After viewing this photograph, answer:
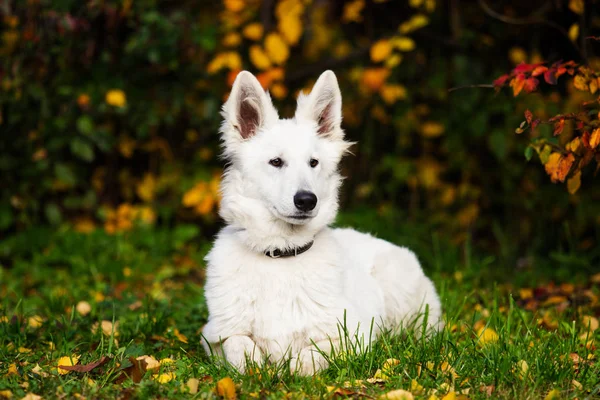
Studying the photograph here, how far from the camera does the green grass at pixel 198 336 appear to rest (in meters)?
2.93

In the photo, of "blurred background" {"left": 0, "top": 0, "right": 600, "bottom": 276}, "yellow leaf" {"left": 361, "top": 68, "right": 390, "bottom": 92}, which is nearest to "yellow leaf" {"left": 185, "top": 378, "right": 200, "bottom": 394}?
"blurred background" {"left": 0, "top": 0, "right": 600, "bottom": 276}

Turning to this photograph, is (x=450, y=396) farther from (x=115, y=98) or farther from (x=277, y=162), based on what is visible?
(x=115, y=98)

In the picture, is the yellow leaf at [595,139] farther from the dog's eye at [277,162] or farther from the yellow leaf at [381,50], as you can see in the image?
the yellow leaf at [381,50]

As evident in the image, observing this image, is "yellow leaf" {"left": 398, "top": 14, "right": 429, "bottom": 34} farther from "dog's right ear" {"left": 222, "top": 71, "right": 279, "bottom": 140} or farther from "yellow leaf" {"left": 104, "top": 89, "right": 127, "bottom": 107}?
"dog's right ear" {"left": 222, "top": 71, "right": 279, "bottom": 140}

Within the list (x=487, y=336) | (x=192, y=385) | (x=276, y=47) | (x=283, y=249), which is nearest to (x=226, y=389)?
(x=192, y=385)

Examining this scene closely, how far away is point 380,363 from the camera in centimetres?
318

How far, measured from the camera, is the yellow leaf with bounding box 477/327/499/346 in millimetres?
3349

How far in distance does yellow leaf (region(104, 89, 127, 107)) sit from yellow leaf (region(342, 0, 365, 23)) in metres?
2.27

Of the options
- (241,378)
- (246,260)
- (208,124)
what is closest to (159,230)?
(208,124)

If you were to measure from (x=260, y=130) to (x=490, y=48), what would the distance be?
338 cm

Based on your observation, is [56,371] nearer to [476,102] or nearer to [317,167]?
[317,167]

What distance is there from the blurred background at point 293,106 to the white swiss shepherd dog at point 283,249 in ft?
7.28

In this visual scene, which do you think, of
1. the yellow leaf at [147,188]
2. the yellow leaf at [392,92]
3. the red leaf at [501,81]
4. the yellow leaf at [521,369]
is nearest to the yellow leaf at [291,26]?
the yellow leaf at [392,92]

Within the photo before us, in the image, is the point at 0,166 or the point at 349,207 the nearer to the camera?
the point at 0,166
